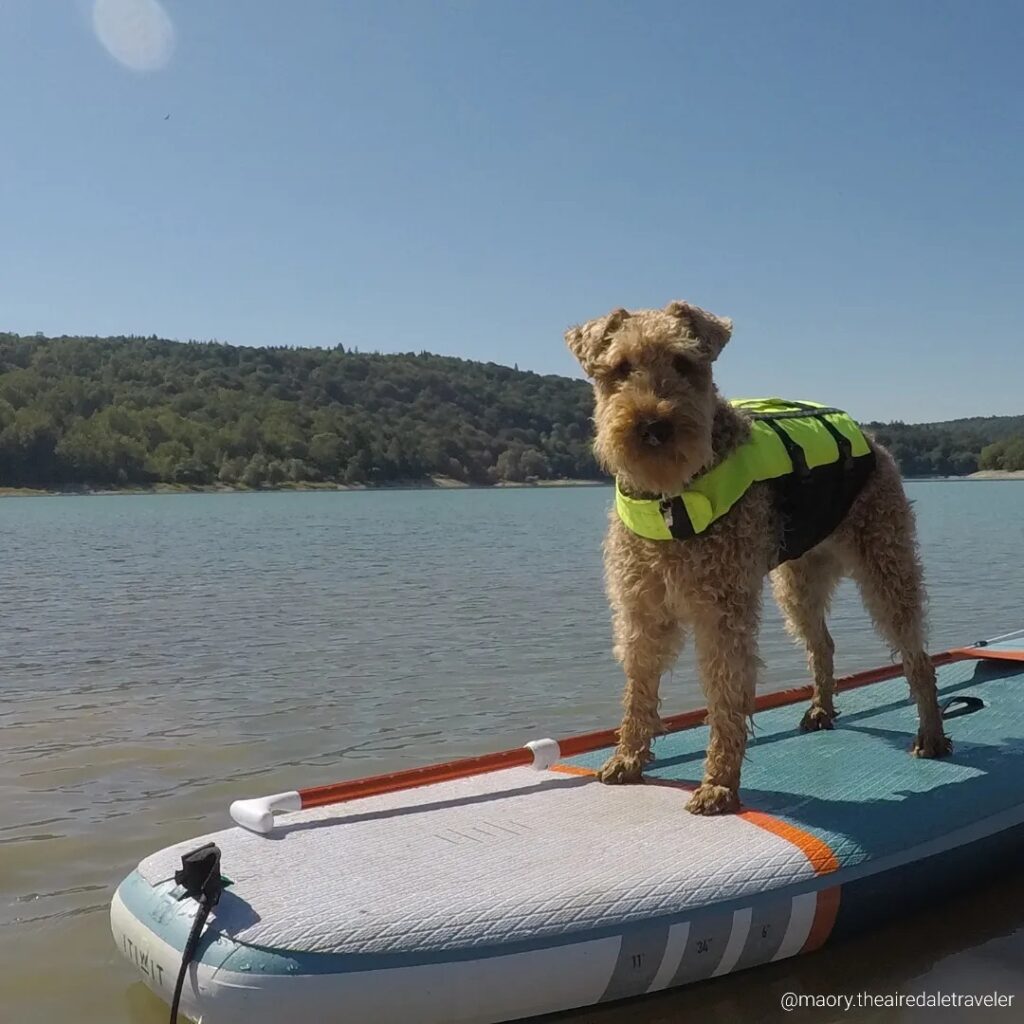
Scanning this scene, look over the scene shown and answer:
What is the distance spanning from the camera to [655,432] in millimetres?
4195

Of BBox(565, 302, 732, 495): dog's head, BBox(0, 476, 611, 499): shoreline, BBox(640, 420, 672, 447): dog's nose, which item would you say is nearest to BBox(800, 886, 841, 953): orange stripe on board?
BBox(565, 302, 732, 495): dog's head

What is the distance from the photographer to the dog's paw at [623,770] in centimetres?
498

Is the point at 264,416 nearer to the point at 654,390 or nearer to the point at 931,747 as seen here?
the point at 931,747

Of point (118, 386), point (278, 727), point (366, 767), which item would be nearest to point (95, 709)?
point (278, 727)

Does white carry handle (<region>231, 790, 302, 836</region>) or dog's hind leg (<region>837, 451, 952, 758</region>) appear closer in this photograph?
white carry handle (<region>231, 790, 302, 836</region>)

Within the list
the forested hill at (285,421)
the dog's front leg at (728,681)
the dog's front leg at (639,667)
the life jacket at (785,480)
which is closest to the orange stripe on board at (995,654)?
the life jacket at (785,480)

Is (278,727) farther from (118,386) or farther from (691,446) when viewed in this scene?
(118,386)

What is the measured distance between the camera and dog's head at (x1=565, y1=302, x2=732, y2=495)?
422 centimetres

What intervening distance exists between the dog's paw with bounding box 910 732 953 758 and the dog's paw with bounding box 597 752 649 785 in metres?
1.50

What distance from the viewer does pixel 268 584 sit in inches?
696

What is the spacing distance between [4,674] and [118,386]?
91.3m

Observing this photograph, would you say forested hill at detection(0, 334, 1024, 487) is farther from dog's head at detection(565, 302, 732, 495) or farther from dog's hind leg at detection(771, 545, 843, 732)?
dog's head at detection(565, 302, 732, 495)

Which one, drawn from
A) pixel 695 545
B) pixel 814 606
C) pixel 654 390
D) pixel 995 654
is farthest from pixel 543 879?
pixel 995 654

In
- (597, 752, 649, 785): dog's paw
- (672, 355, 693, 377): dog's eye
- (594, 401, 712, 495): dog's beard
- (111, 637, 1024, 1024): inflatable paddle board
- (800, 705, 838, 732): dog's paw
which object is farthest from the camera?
(800, 705, 838, 732): dog's paw
